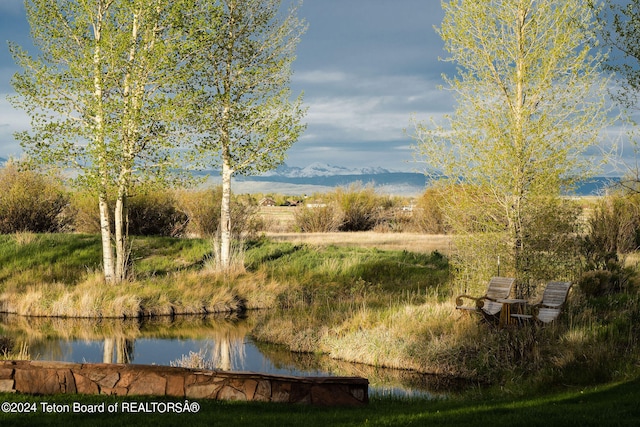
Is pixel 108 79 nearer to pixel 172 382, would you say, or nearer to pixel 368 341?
pixel 368 341

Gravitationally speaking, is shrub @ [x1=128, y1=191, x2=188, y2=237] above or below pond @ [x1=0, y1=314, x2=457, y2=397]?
above

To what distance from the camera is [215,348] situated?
1522cm

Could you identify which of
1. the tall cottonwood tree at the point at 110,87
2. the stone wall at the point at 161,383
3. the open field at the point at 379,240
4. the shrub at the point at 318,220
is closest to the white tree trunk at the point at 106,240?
the tall cottonwood tree at the point at 110,87

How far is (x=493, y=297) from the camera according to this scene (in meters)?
13.9

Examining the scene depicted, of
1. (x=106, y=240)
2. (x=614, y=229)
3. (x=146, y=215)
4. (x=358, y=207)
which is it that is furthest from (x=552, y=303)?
(x=358, y=207)

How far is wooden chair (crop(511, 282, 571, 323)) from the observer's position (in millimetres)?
12672

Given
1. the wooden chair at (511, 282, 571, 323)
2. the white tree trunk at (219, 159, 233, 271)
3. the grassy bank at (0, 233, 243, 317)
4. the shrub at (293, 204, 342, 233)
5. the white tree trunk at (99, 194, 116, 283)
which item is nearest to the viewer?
the wooden chair at (511, 282, 571, 323)

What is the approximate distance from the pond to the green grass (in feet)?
9.07

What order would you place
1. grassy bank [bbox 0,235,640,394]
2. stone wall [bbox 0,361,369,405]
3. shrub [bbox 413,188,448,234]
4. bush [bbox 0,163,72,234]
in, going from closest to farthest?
stone wall [bbox 0,361,369,405], grassy bank [bbox 0,235,640,394], bush [bbox 0,163,72,234], shrub [bbox 413,188,448,234]

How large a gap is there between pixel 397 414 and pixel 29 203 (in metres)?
25.8

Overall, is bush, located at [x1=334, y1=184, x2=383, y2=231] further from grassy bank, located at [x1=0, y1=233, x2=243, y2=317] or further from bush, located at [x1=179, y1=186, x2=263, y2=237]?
grassy bank, located at [x1=0, y1=233, x2=243, y2=317]

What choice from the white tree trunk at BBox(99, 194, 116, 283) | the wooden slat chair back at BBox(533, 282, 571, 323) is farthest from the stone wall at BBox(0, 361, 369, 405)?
the white tree trunk at BBox(99, 194, 116, 283)

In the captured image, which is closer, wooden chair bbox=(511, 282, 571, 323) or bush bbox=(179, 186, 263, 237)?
wooden chair bbox=(511, 282, 571, 323)

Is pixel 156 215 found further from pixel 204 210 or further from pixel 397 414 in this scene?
pixel 397 414
